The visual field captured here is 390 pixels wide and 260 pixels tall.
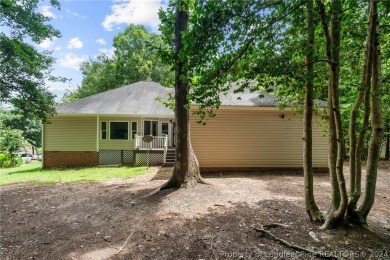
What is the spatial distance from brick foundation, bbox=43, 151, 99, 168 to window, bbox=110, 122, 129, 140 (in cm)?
168

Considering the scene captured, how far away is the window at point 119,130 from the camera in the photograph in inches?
587

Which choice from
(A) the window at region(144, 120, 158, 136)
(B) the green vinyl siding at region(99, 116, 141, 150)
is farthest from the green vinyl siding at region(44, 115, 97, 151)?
(A) the window at region(144, 120, 158, 136)

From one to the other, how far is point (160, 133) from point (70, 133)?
576cm

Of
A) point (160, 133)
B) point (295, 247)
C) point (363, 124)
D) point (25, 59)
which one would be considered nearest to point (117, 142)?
point (160, 133)

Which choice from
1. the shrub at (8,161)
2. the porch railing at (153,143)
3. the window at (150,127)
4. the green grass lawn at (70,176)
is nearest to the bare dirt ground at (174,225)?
the green grass lawn at (70,176)

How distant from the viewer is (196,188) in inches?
272

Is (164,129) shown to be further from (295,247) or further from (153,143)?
(295,247)

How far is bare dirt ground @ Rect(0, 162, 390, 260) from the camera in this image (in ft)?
11.3

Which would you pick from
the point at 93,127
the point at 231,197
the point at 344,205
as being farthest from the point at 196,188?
the point at 93,127

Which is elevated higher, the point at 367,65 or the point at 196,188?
the point at 367,65

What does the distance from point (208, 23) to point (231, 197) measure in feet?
15.4

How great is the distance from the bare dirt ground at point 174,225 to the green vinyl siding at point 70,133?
7.20 meters

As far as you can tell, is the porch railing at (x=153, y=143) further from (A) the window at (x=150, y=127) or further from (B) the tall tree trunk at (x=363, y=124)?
(B) the tall tree trunk at (x=363, y=124)

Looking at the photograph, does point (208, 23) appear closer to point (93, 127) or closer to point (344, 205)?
point (344, 205)
